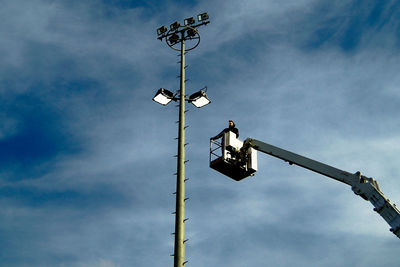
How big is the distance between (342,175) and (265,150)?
3.61m

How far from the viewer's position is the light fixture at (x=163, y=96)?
13.3m

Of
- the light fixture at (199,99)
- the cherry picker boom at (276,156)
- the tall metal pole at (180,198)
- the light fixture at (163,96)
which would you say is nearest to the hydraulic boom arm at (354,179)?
the cherry picker boom at (276,156)

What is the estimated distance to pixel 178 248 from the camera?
33.6 ft

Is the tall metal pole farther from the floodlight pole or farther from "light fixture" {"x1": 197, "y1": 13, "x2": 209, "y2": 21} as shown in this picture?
"light fixture" {"x1": 197, "y1": 13, "x2": 209, "y2": 21}

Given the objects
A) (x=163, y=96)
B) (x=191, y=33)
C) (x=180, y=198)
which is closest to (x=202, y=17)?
(x=191, y=33)

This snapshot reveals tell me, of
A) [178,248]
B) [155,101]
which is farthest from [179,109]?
[178,248]

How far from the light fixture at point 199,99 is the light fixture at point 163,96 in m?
0.73

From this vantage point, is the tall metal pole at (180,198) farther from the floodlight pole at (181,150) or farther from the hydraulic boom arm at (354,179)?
the hydraulic boom arm at (354,179)

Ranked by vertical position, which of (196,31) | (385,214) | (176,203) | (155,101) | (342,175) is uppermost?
(196,31)

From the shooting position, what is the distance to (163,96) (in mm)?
13328

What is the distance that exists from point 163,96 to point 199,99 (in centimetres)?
124

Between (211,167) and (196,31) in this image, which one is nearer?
(196,31)

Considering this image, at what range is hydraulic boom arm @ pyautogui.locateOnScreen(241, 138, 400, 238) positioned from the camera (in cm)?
1399

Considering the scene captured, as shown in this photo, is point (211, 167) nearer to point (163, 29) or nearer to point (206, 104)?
point (206, 104)
